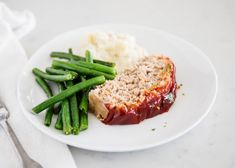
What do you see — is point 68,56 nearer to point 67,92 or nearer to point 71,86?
point 71,86

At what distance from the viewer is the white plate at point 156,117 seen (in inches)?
142

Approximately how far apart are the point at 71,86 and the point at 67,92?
0.14m

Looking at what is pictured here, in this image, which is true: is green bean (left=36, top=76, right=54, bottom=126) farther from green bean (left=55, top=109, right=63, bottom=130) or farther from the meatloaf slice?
the meatloaf slice

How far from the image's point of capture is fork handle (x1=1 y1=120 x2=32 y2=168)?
136 inches

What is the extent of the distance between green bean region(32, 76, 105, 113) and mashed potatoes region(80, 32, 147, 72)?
1.59ft

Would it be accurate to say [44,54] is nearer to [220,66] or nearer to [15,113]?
[15,113]

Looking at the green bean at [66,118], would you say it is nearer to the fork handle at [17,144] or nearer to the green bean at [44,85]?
the green bean at [44,85]

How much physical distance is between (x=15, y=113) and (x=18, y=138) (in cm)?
34

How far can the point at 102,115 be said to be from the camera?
12.6ft

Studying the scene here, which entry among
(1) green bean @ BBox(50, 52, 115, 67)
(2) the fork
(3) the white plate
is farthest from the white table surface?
(1) green bean @ BBox(50, 52, 115, 67)

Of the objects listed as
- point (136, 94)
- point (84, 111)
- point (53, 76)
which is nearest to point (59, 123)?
point (84, 111)

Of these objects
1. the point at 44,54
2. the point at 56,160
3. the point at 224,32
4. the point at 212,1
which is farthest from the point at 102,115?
the point at 212,1

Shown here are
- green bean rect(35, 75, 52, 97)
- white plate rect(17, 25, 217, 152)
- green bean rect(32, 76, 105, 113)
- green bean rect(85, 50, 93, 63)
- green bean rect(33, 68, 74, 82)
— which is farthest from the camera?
green bean rect(85, 50, 93, 63)

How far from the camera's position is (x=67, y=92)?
3.96 meters
